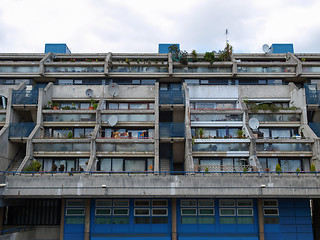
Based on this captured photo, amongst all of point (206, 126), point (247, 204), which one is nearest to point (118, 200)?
point (247, 204)

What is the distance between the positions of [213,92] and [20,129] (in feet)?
78.3

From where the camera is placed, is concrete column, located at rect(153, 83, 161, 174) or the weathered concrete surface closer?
the weathered concrete surface

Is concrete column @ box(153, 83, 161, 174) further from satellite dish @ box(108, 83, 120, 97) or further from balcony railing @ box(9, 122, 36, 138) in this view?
balcony railing @ box(9, 122, 36, 138)

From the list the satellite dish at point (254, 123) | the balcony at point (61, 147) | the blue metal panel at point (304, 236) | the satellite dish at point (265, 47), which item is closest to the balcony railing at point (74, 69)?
the balcony at point (61, 147)

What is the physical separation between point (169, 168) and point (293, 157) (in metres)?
13.8

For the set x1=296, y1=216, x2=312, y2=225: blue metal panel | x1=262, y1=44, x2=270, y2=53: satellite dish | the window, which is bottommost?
x1=296, y1=216, x2=312, y2=225: blue metal panel

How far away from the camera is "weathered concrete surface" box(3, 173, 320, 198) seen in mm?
26469

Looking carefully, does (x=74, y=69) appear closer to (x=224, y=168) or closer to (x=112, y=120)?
(x=112, y=120)

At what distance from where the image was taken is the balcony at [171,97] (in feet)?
133

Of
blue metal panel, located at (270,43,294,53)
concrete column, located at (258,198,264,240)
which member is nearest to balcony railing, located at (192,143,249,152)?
concrete column, located at (258,198,264,240)

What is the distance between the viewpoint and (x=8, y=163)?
3759cm

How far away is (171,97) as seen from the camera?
134ft

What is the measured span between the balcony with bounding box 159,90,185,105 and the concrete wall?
250 cm

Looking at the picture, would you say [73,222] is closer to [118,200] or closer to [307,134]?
[118,200]
